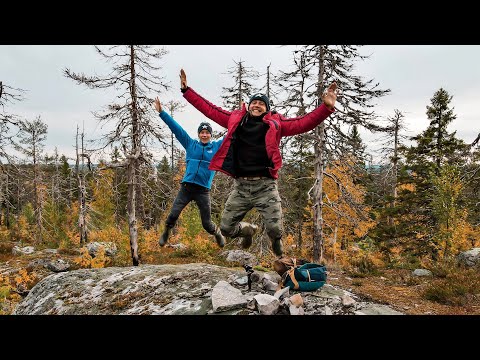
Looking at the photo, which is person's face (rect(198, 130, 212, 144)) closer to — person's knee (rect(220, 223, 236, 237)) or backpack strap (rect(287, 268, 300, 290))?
person's knee (rect(220, 223, 236, 237))

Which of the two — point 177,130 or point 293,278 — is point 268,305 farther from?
point 177,130

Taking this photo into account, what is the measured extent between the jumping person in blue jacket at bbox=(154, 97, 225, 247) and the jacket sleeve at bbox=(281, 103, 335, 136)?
4.71ft

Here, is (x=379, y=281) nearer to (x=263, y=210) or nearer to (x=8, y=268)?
(x=263, y=210)

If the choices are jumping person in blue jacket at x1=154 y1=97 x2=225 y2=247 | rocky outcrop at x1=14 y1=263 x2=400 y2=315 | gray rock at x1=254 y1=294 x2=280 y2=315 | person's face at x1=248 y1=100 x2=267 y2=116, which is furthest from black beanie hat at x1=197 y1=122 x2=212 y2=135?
gray rock at x1=254 y1=294 x2=280 y2=315

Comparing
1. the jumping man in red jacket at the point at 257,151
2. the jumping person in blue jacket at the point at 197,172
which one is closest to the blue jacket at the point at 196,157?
the jumping person in blue jacket at the point at 197,172

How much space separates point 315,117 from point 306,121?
0.51 feet

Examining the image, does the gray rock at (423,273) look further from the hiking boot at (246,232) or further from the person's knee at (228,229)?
the person's knee at (228,229)

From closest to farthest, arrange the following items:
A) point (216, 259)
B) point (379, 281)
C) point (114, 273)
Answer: point (114, 273), point (379, 281), point (216, 259)

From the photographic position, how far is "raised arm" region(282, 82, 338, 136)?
3.77 meters

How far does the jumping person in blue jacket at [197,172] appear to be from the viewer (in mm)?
5336
